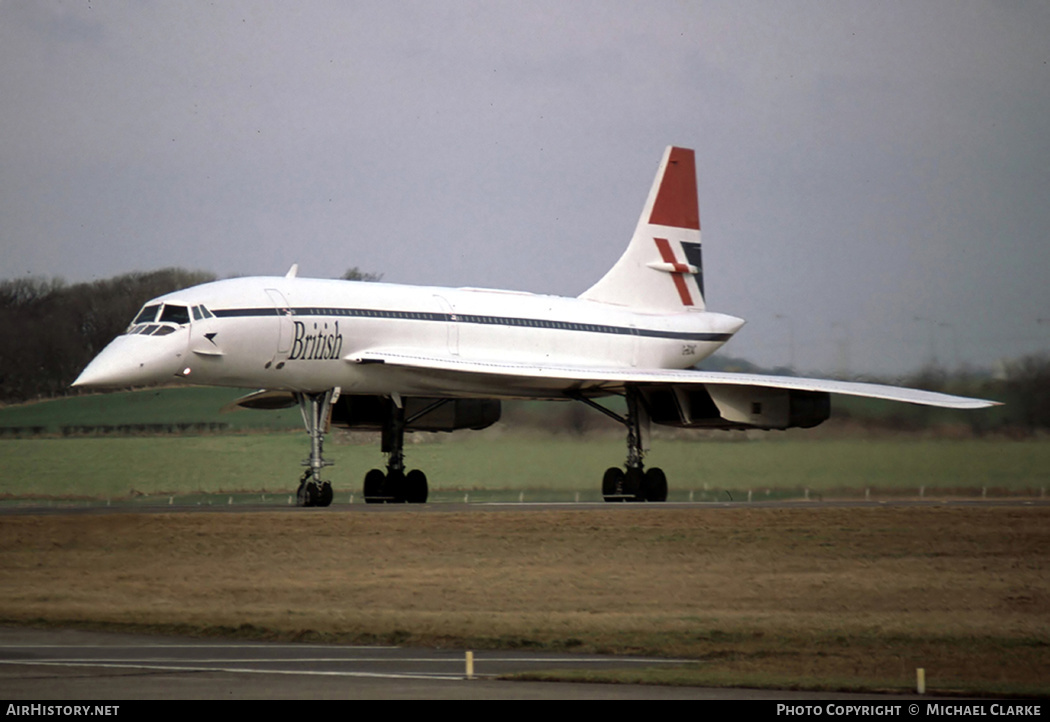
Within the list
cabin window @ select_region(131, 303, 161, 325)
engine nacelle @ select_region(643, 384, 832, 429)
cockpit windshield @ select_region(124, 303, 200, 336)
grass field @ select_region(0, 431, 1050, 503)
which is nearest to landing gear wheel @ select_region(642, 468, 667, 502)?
engine nacelle @ select_region(643, 384, 832, 429)

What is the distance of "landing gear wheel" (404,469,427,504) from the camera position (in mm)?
27188

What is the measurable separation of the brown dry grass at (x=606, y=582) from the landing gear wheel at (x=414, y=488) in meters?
6.33

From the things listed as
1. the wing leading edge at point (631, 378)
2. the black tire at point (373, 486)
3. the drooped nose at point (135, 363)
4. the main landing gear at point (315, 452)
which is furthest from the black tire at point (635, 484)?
the drooped nose at point (135, 363)

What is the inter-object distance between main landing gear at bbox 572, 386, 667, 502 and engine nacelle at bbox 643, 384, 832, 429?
384mm

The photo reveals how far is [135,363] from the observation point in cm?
2150

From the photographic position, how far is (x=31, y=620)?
1390 centimetres

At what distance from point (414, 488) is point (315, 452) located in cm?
419

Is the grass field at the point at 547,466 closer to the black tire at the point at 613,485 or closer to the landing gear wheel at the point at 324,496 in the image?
the black tire at the point at 613,485

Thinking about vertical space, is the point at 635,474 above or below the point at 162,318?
below

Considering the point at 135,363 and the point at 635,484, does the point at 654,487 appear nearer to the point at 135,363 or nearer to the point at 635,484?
the point at 635,484

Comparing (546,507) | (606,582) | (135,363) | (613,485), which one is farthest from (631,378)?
(606,582)
